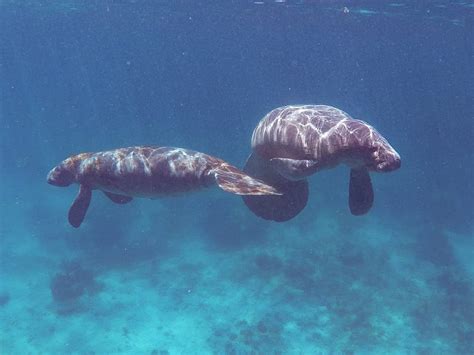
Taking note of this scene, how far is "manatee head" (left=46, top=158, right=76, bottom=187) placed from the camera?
998 centimetres

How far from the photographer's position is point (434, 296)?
1936 cm

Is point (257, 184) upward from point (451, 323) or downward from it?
upward

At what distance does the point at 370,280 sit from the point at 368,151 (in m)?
15.5

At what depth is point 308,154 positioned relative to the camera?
6586 mm

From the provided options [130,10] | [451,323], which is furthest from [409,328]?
[130,10]

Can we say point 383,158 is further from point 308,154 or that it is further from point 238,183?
point 238,183

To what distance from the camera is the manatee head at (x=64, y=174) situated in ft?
32.8

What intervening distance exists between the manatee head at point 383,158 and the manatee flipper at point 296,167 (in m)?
0.88

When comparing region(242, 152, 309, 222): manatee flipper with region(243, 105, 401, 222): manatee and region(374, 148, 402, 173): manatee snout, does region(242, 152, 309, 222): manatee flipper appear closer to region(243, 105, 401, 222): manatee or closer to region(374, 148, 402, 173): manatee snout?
region(243, 105, 401, 222): manatee

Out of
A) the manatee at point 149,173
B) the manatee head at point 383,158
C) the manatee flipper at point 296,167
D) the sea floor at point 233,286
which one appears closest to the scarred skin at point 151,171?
the manatee at point 149,173

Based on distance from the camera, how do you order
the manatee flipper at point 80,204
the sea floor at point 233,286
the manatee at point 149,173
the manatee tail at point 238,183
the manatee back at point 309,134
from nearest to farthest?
the manatee back at point 309,134 < the manatee tail at point 238,183 < the manatee at point 149,173 < the manatee flipper at point 80,204 < the sea floor at point 233,286

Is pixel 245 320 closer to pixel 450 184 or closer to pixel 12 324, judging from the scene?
pixel 12 324

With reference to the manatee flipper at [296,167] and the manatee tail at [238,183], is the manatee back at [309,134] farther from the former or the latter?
the manatee tail at [238,183]

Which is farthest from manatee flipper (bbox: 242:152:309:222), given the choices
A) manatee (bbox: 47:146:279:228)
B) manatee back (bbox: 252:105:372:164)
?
manatee (bbox: 47:146:279:228)
